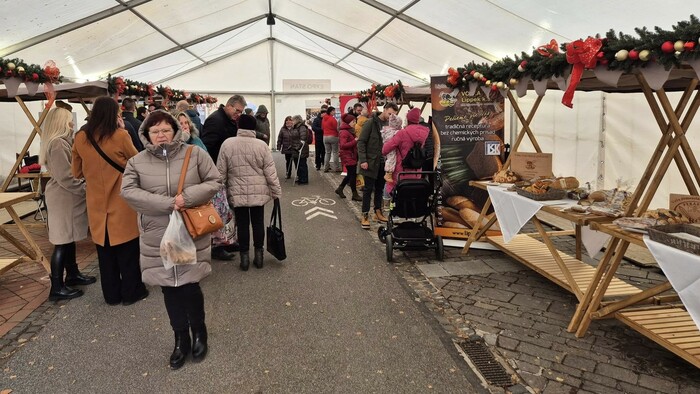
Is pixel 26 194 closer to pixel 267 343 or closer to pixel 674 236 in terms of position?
pixel 267 343

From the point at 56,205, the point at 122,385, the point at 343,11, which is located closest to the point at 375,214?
the point at 56,205

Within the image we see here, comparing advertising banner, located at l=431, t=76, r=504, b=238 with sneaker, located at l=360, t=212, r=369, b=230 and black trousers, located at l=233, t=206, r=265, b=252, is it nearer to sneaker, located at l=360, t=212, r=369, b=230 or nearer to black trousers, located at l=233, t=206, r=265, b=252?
sneaker, located at l=360, t=212, r=369, b=230

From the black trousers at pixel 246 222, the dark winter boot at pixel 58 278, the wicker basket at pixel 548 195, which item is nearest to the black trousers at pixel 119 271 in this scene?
the dark winter boot at pixel 58 278

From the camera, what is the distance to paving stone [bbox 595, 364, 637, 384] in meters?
2.79

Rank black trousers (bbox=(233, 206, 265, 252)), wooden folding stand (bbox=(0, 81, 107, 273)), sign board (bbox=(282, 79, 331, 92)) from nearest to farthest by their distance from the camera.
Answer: wooden folding stand (bbox=(0, 81, 107, 273))
black trousers (bbox=(233, 206, 265, 252))
sign board (bbox=(282, 79, 331, 92))

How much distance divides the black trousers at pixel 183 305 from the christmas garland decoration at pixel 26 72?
3.90 metres

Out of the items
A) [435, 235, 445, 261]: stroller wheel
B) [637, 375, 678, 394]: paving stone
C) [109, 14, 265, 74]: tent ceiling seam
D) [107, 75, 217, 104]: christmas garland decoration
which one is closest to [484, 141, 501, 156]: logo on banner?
[435, 235, 445, 261]: stroller wheel

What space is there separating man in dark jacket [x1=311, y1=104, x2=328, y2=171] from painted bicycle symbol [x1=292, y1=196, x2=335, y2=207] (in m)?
4.84

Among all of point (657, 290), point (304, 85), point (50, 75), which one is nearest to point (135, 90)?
point (50, 75)

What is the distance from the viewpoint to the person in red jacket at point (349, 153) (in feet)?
30.0

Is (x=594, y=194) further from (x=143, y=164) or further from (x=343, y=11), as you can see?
(x=343, y=11)

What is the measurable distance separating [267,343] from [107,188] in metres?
1.92

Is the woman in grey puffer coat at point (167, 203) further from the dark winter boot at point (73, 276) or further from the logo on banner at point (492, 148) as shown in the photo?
the logo on banner at point (492, 148)

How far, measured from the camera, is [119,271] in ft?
13.4
